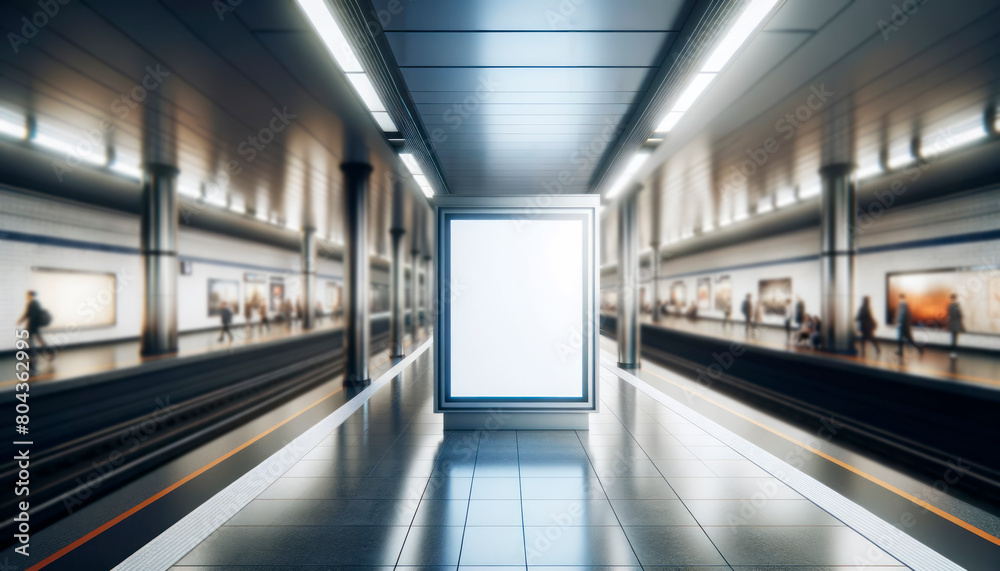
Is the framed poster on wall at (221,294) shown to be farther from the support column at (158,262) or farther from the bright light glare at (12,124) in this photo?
the bright light glare at (12,124)

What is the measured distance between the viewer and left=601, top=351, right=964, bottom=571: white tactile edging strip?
112 inches

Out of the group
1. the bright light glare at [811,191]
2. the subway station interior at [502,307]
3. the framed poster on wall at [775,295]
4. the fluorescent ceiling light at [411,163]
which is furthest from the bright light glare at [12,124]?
the framed poster on wall at [775,295]

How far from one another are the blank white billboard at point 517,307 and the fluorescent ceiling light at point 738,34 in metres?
2.22

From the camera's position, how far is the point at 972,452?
539 centimetres

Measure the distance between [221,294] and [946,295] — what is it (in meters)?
28.3

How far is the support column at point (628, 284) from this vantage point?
1117 centimetres

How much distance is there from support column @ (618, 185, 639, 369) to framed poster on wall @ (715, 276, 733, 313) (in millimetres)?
16618

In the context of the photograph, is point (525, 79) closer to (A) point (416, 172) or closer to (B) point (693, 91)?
(B) point (693, 91)

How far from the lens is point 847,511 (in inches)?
135

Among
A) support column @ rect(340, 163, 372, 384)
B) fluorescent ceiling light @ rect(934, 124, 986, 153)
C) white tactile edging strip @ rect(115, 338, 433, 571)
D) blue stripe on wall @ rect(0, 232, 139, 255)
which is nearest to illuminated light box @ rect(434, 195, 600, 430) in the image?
white tactile edging strip @ rect(115, 338, 433, 571)

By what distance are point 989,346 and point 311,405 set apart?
58.1ft

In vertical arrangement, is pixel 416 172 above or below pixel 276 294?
above

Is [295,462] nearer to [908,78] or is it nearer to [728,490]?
A: [728,490]

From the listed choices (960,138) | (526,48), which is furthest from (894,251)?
(526,48)
